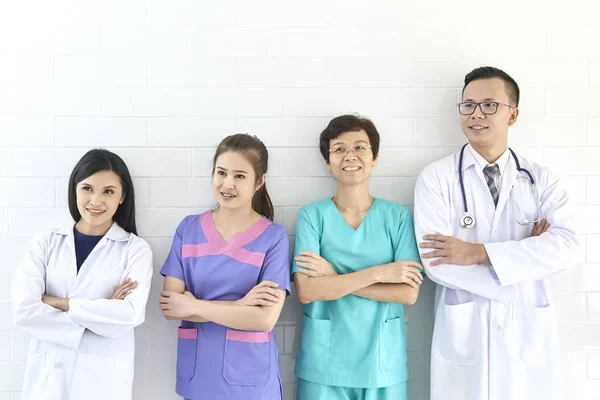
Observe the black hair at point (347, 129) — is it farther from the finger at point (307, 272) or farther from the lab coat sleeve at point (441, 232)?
the finger at point (307, 272)

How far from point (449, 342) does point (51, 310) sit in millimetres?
1483

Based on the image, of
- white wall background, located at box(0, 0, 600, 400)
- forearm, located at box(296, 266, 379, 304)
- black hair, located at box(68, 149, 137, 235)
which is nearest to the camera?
forearm, located at box(296, 266, 379, 304)

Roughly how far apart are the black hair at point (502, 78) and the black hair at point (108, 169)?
4.77 ft

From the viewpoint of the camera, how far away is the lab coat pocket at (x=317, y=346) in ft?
6.84

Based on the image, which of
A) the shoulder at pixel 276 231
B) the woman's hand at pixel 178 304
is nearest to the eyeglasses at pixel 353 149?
the shoulder at pixel 276 231

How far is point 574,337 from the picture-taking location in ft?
7.77

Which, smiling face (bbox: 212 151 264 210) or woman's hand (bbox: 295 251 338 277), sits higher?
smiling face (bbox: 212 151 264 210)

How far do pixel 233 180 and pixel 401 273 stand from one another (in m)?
0.73

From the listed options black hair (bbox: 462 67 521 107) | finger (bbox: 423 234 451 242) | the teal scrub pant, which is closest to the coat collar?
the teal scrub pant

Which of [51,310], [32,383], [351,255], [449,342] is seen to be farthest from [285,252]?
[32,383]

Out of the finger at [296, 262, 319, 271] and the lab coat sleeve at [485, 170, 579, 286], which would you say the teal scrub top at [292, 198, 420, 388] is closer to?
the finger at [296, 262, 319, 271]

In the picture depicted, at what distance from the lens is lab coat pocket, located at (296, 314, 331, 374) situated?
6.84ft

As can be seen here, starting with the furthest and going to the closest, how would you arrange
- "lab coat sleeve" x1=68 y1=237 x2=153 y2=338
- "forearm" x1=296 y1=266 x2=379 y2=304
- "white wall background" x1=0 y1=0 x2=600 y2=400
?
"white wall background" x1=0 y1=0 x2=600 y2=400 < "forearm" x1=296 y1=266 x2=379 y2=304 < "lab coat sleeve" x1=68 y1=237 x2=153 y2=338

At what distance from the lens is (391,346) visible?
6.93ft
